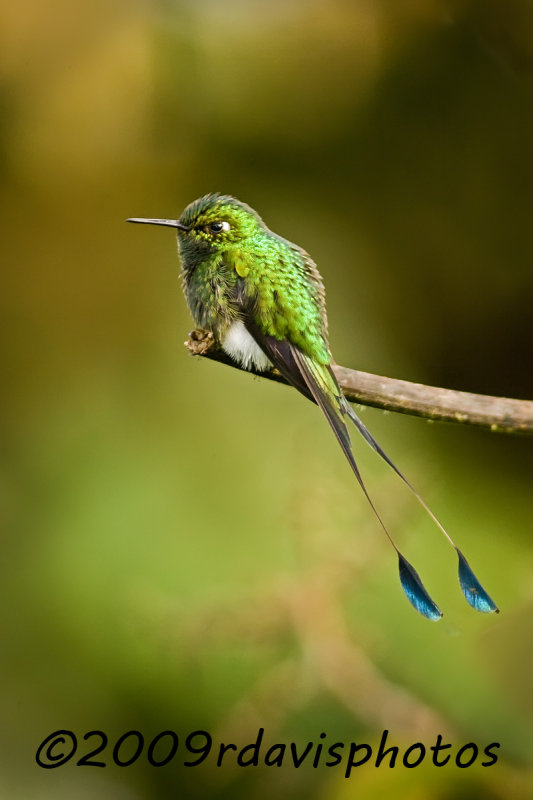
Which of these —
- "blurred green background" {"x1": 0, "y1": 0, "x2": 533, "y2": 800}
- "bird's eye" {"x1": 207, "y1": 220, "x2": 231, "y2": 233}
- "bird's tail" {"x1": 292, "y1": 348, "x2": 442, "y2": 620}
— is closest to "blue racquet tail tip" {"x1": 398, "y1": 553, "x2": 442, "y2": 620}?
"bird's tail" {"x1": 292, "y1": 348, "x2": 442, "y2": 620}

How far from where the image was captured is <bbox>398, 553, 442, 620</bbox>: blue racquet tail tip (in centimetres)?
109

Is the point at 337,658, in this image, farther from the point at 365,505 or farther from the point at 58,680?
the point at 58,680

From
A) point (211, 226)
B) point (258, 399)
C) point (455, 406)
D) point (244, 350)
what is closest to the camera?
point (455, 406)

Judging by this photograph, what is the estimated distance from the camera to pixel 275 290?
1.33 metres

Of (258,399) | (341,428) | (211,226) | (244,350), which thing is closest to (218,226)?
(211,226)

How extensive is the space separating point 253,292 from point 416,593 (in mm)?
526

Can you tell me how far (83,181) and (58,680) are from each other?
117 centimetres

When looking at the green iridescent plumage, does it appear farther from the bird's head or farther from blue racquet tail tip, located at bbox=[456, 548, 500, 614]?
blue racquet tail tip, located at bbox=[456, 548, 500, 614]

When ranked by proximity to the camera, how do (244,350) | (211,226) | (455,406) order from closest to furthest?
(455,406) < (244,350) < (211,226)

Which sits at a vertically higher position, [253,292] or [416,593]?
[253,292]

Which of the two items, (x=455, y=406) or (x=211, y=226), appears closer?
(x=455, y=406)

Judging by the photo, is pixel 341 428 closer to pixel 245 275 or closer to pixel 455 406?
pixel 455 406

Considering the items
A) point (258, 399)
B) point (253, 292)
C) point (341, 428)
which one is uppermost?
point (253, 292)

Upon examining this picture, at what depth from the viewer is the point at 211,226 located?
1374 millimetres
